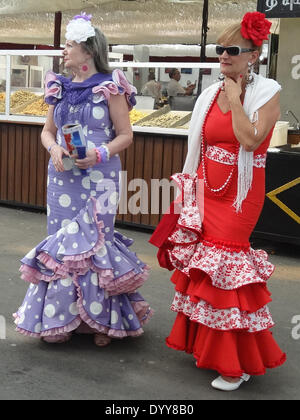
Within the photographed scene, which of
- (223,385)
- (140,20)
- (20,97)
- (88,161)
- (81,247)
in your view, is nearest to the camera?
(223,385)

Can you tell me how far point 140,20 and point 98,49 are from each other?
10.2m

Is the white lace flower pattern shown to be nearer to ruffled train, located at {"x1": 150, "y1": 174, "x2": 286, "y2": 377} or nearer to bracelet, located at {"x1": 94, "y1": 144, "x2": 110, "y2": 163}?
bracelet, located at {"x1": 94, "y1": 144, "x2": 110, "y2": 163}

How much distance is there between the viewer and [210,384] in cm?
379

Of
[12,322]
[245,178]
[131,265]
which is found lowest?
[12,322]

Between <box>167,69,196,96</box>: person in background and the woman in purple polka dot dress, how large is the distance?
3148mm

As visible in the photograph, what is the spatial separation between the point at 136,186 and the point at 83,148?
13.7ft

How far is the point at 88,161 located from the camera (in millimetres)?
3924

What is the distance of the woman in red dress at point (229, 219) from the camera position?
3514mm

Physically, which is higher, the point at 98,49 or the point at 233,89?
the point at 98,49

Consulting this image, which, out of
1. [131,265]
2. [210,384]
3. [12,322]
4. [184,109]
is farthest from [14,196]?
[210,384]

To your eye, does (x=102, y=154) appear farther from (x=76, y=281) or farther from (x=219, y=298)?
(x=219, y=298)

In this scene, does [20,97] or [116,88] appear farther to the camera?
[20,97]

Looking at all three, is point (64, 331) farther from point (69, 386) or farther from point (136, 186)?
point (136, 186)

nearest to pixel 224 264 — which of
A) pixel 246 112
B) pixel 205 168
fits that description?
pixel 205 168
